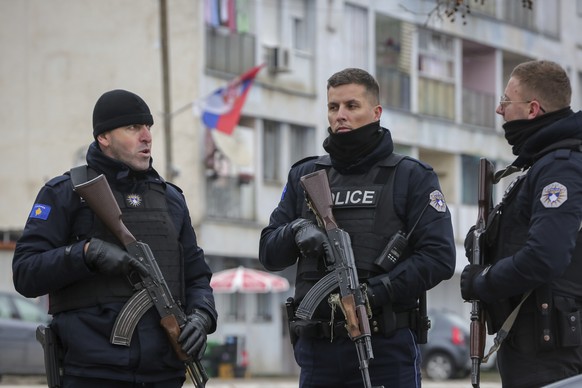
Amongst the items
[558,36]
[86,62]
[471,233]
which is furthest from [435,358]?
[471,233]

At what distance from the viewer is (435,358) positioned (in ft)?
99.8

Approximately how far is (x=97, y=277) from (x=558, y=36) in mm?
42097

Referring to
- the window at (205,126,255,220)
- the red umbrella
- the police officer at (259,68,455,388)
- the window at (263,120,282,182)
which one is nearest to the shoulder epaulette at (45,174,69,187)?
the police officer at (259,68,455,388)

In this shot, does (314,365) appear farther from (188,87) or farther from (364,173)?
(188,87)

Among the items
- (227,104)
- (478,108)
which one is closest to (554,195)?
(227,104)

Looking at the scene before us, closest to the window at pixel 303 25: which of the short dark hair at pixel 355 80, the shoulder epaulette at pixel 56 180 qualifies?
the short dark hair at pixel 355 80

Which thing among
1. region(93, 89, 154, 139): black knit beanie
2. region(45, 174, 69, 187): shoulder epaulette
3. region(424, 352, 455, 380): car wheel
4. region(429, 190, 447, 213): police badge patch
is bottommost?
region(424, 352, 455, 380): car wheel

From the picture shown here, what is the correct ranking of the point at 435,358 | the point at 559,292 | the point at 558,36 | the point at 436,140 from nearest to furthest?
the point at 559,292 → the point at 435,358 → the point at 436,140 → the point at 558,36

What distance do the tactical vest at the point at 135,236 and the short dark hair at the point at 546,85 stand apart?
1.89m

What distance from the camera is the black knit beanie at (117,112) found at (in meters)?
7.09

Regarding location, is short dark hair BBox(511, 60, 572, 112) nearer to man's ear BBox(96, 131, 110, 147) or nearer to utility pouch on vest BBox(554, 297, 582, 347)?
utility pouch on vest BBox(554, 297, 582, 347)

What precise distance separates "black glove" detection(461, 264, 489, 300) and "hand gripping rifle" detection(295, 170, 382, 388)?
0.50 m

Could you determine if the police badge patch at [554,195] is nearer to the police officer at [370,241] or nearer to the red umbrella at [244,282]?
the police officer at [370,241]

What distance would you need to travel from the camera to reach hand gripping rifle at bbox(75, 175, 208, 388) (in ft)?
22.5
